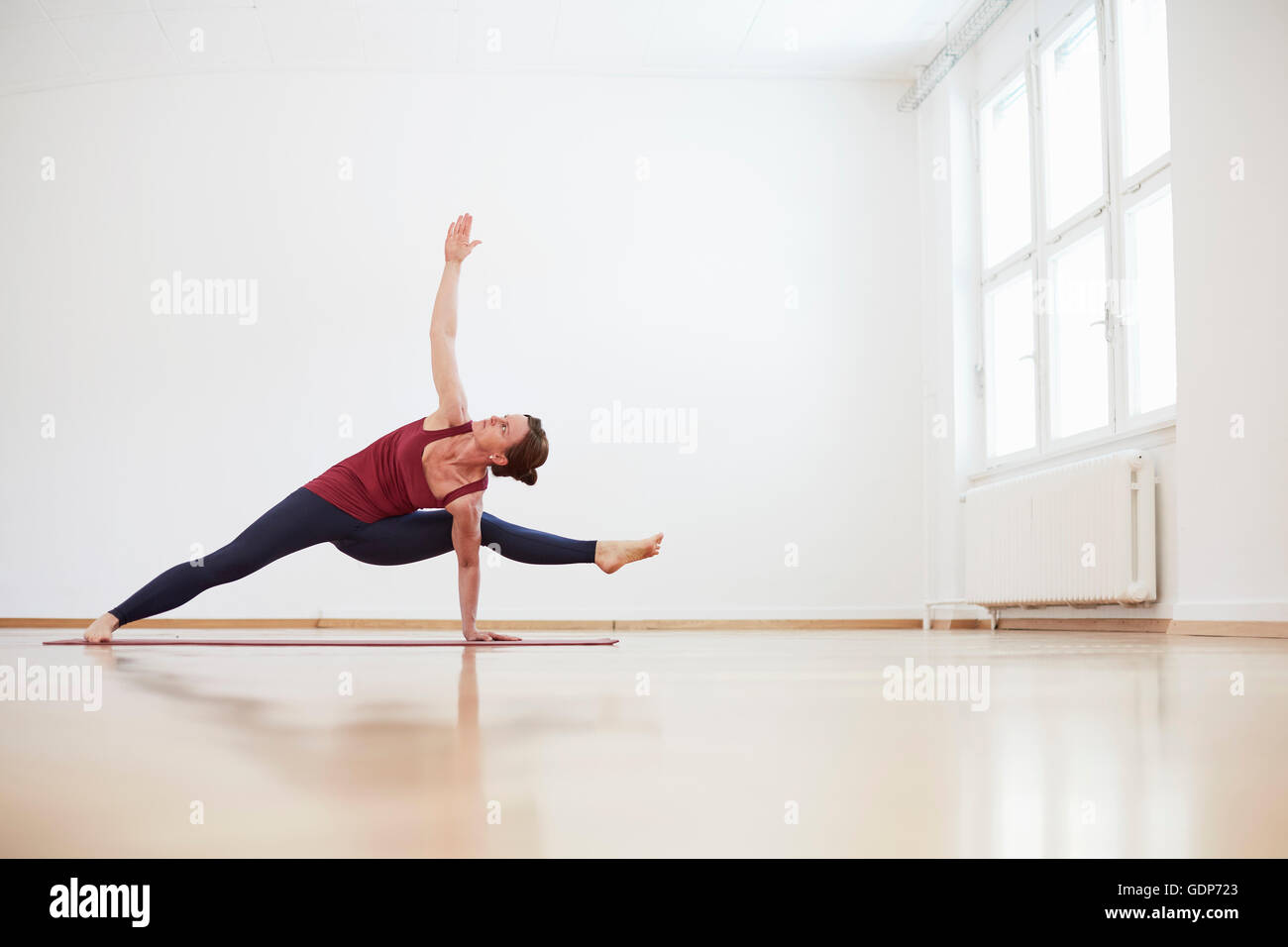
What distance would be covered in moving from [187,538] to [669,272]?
333cm

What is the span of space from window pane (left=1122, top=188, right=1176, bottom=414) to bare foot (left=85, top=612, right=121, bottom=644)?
4.24 metres

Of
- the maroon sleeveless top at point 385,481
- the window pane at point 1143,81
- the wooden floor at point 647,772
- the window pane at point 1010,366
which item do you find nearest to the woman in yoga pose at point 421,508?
the maroon sleeveless top at point 385,481

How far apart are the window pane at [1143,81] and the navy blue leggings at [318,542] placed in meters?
3.29

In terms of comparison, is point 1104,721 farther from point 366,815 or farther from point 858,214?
point 858,214

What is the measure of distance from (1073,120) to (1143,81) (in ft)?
2.17

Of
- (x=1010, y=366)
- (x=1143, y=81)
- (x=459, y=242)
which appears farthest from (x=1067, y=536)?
(x=459, y=242)

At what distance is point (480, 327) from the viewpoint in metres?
6.86

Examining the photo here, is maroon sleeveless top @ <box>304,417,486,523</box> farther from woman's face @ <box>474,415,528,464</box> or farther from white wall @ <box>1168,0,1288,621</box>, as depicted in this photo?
white wall @ <box>1168,0,1288,621</box>

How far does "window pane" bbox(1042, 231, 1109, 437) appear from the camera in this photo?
5379mm

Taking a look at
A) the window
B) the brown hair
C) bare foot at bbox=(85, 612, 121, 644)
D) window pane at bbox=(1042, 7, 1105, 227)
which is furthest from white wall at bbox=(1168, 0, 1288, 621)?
bare foot at bbox=(85, 612, 121, 644)

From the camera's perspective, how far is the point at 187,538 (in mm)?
6625
